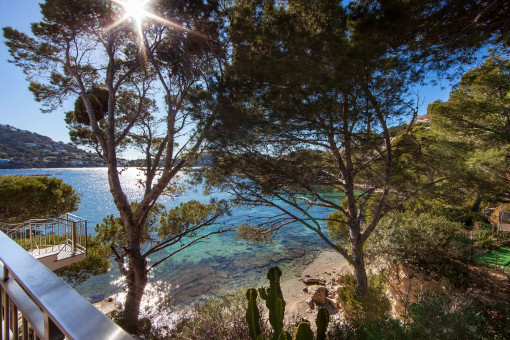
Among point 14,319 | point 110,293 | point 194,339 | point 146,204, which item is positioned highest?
point 14,319

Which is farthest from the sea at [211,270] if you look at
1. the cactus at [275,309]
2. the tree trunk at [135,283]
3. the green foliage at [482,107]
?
the green foliage at [482,107]

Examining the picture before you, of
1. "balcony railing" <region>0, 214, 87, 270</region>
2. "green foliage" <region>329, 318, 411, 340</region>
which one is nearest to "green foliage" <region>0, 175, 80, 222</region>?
"balcony railing" <region>0, 214, 87, 270</region>

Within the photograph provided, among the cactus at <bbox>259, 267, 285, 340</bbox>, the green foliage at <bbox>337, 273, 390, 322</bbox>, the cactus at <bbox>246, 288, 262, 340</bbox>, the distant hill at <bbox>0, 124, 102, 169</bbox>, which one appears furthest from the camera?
the distant hill at <bbox>0, 124, 102, 169</bbox>

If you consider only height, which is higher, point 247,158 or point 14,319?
point 247,158

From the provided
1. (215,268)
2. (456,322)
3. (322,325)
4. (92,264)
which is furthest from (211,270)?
(456,322)

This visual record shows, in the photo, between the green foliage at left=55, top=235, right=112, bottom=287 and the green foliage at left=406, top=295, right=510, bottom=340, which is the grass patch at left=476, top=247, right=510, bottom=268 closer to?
the green foliage at left=406, top=295, right=510, bottom=340

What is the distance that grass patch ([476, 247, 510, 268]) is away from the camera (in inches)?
201

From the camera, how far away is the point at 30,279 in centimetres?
74

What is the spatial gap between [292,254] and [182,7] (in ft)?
40.3

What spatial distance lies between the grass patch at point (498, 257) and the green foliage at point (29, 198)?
14.4 metres

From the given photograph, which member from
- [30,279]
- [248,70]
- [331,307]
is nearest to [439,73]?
[248,70]

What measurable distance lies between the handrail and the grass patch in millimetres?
7508

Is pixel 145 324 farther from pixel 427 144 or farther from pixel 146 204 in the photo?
pixel 427 144

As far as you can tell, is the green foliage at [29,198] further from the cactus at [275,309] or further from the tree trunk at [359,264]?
Answer: the tree trunk at [359,264]
